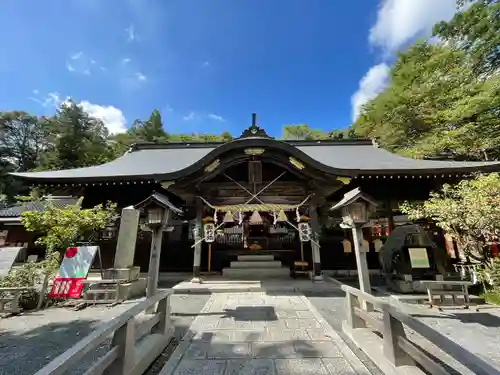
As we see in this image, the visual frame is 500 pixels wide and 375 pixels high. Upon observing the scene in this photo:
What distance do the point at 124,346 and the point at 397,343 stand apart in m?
3.25

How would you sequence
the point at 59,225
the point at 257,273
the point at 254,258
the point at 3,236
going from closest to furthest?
1. the point at 59,225
2. the point at 257,273
3. the point at 254,258
4. the point at 3,236

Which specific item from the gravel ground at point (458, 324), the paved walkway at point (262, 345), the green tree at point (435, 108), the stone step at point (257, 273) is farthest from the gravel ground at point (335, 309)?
the green tree at point (435, 108)

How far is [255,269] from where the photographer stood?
32.0ft

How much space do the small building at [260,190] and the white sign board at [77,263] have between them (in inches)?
107

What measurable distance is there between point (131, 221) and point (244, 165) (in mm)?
4292

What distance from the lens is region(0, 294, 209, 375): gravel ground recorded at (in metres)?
3.42

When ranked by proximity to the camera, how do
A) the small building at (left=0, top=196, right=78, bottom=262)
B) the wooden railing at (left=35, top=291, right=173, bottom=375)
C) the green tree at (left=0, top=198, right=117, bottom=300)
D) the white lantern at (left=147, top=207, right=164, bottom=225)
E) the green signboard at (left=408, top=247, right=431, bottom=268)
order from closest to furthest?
the wooden railing at (left=35, top=291, right=173, bottom=375)
the white lantern at (left=147, top=207, right=164, bottom=225)
the green signboard at (left=408, top=247, right=431, bottom=268)
the green tree at (left=0, top=198, right=117, bottom=300)
the small building at (left=0, top=196, right=78, bottom=262)

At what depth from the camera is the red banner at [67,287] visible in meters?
6.36

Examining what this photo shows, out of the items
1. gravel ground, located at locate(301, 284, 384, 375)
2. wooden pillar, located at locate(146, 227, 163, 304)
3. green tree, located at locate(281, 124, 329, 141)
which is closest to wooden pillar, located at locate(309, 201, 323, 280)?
gravel ground, located at locate(301, 284, 384, 375)

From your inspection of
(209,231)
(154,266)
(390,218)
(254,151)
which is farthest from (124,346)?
(390,218)

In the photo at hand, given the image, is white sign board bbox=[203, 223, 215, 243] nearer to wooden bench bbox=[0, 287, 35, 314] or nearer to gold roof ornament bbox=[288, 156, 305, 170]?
gold roof ornament bbox=[288, 156, 305, 170]

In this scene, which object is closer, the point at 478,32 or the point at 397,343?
the point at 397,343

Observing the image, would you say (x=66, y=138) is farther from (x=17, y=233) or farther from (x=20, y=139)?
(x=17, y=233)

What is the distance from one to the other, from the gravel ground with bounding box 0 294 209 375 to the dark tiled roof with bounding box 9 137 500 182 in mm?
3777
